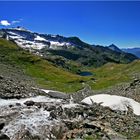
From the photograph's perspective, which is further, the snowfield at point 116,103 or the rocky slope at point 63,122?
the snowfield at point 116,103

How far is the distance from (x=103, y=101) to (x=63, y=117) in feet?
46.2

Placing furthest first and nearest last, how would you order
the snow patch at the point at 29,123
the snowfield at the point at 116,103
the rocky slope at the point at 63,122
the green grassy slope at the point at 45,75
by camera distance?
the green grassy slope at the point at 45,75, the snowfield at the point at 116,103, the rocky slope at the point at 63,122, the snow patch at the point at 29,123

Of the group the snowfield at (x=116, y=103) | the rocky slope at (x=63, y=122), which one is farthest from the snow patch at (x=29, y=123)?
the snowfield at (x=116, y=103)

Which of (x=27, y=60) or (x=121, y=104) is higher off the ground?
(x=27, y=60)

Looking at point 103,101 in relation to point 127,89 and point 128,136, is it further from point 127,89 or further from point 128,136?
point 127,89

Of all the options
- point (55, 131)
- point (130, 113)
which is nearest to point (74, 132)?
point (55, 131)

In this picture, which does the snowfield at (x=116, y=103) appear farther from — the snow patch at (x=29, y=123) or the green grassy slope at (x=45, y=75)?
the green grassy slope at (x=45, y=75)

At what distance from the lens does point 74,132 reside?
36.9 metres

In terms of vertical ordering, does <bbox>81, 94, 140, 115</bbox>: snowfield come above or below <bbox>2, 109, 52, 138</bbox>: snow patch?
above

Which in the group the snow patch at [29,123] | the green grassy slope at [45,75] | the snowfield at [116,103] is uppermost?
the green grassy slope at [45,75]

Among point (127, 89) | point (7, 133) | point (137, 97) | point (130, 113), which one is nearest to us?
point (7, 133)

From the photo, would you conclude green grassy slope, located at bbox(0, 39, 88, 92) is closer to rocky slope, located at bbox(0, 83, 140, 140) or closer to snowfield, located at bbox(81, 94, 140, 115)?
snowfield, located at bbox(81, 94, 140, 115)

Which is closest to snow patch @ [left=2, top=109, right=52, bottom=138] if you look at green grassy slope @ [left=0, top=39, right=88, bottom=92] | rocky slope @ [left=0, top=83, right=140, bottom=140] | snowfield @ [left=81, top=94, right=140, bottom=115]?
rocky slope @ [left=0, top=83, right=140, bottom=140]

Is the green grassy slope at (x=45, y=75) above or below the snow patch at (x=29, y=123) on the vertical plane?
above
